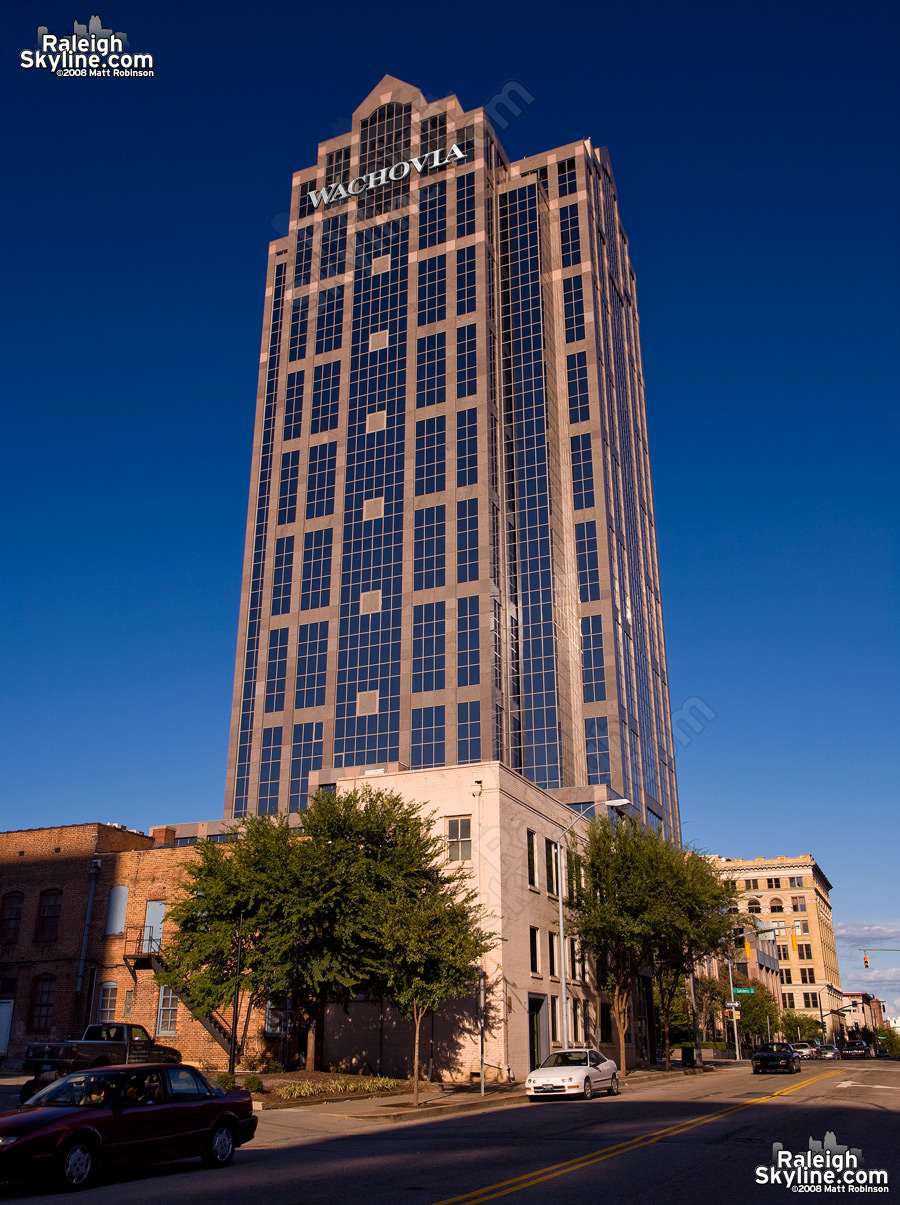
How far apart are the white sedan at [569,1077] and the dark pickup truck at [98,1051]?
12.9m

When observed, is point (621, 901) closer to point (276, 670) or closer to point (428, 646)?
point (428, 646)

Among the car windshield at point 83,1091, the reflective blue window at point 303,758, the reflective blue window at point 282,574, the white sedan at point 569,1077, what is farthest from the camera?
the reflective blue window at point 282,574

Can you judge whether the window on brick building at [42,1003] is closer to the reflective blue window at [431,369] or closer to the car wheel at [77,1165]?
the car wheel at [77,1165]

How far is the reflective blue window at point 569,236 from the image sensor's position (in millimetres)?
105188

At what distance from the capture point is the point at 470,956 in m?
30.0

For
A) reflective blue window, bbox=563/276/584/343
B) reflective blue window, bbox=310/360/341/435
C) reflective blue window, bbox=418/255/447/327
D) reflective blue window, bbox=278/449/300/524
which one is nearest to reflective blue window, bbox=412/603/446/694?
reflective blue window, bbox=278/449/300/524

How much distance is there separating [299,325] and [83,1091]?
341ft

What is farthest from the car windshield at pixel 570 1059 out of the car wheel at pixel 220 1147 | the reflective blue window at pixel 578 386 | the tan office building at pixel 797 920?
the tan office building at pixel 797 920

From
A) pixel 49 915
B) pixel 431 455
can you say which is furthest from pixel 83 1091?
pixel 431 455

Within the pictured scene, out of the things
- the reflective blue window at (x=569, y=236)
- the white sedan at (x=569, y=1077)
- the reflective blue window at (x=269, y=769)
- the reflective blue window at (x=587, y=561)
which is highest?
the reflective blue window at (x=569, y=236)

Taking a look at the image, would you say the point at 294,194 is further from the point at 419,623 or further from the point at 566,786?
the point at 566,786

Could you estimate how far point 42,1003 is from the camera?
44.1 m

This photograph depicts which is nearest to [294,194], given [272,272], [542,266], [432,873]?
[272,272]

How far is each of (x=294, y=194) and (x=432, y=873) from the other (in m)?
104
